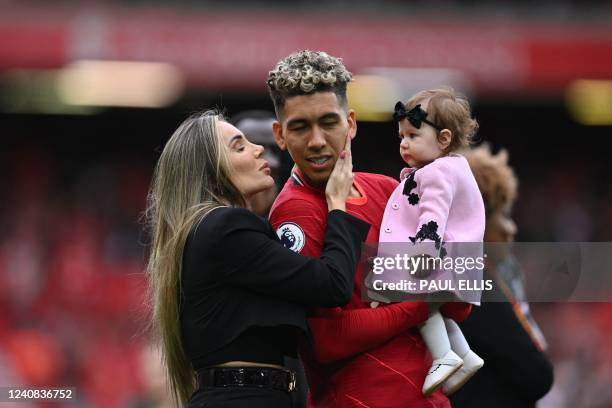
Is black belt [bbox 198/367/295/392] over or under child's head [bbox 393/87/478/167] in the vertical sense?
under

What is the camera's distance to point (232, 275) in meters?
3.25

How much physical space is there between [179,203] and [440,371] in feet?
3.00

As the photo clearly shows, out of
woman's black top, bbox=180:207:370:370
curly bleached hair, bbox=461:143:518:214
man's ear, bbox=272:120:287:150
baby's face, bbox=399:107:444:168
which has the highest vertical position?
man's ear, bbox=272:120:287:150

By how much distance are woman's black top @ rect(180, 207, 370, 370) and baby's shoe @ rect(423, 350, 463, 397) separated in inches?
12.6

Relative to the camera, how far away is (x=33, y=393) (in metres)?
5.01

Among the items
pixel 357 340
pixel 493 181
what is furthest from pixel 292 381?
pixel 493 181

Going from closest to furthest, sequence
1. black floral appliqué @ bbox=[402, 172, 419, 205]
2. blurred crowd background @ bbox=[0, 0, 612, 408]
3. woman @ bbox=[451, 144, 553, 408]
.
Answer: black floral appliqué @ bbox=[402, 172, 419, 205] < woman @ bbox=[451, 144, 553, 408] < blurred crowd background @ bbox=[0, 0, 612, 408]

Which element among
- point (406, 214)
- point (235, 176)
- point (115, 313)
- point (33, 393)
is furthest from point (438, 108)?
point (115, 313)

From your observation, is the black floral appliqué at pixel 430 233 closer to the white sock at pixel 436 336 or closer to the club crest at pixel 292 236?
the white sock at pixel 436 336

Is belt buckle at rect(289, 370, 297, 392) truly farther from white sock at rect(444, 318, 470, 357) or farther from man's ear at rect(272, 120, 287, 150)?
man's ear at rect(272, 120, 287, 150)

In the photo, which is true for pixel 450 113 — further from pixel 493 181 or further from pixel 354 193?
pixel 493 181

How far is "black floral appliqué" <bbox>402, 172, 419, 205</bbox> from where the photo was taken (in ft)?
10.8

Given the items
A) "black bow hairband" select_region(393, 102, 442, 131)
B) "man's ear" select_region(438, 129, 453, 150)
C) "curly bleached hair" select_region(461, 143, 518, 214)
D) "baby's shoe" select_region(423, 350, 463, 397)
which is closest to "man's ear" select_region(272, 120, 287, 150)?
"black bow hairband" select_region(393, 102, 442, 131)

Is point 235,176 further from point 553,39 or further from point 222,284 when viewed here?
point 553,39
